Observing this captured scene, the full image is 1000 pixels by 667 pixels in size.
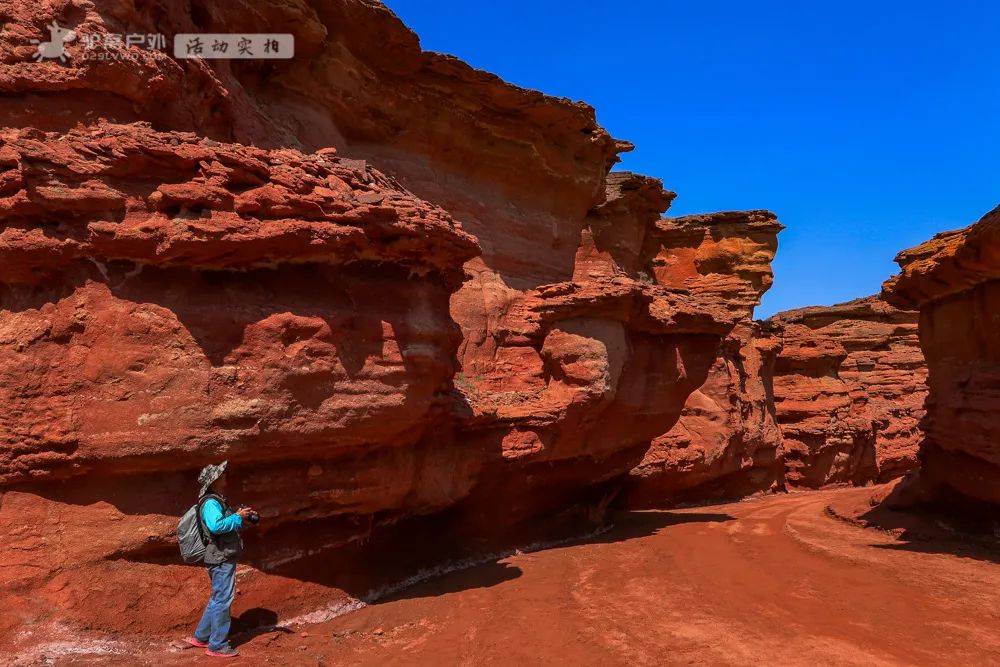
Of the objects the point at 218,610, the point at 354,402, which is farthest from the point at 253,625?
the point at 354,402

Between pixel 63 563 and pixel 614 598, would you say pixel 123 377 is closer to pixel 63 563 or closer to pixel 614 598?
pixel 63 563

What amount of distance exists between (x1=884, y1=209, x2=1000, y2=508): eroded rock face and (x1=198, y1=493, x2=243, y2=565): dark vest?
9.13 metres

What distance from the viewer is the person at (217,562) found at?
4555 mm

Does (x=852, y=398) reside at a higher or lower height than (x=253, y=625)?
higher

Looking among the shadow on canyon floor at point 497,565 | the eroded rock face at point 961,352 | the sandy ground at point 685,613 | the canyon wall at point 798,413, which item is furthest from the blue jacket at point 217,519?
the canyon wall at point 798,413

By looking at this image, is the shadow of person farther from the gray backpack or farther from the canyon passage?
the gray backpack

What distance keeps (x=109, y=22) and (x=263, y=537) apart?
4.85 metres

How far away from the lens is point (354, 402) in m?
5.68

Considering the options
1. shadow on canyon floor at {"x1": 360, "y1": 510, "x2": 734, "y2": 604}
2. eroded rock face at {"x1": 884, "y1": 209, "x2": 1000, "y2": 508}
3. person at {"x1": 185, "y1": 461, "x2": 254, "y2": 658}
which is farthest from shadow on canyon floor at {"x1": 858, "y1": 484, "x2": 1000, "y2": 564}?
person at {"x1": 185, "y1": 461, "x2": 254, "y2": 658}

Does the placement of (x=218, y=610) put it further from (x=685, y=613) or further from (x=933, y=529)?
(x=933, y=529)

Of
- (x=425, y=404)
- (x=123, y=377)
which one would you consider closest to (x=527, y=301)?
(x=425, y=404)

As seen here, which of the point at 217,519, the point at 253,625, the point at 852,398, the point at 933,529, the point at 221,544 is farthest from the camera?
the point at 852,398

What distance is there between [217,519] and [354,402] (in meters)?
1.53

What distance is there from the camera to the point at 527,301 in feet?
33.5
